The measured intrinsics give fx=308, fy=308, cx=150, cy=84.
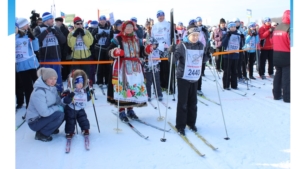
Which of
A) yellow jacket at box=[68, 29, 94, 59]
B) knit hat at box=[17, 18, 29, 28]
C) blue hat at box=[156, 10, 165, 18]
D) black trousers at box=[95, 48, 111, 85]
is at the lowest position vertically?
black trousers at box=[95, 48, 111, 85]

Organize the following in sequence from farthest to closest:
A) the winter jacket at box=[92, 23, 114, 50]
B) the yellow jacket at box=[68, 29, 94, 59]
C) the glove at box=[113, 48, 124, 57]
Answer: the winter jacket at box=[92, 23, 114, 50]
the yellow jacket at box=[68, 29, 94, 59]
the glove at box=[113, 48, 124, 57]

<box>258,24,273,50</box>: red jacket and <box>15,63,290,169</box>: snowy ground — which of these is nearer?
<box>15,63,290,169</box>: snowy ground

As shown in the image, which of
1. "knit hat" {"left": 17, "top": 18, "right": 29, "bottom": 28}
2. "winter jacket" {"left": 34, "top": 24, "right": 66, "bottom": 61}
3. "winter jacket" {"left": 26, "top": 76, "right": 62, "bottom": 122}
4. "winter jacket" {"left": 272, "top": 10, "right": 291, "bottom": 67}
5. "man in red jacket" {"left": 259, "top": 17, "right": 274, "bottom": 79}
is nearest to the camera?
"winter jacket" {"left": 26, "top": 76, "right": 62, "bottom": 122}

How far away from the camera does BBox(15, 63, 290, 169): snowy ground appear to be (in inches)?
160

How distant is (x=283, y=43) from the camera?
7.25 metres

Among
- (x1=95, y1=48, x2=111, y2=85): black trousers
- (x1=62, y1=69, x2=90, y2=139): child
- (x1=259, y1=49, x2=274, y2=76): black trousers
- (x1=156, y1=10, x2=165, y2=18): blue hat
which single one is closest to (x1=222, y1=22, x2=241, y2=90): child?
(x1=156, y1=10, x2=165, y2=18): blue hat

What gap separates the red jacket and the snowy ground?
525 cm

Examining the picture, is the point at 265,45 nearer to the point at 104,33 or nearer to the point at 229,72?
the point at 229,72

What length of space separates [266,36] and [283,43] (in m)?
4.12

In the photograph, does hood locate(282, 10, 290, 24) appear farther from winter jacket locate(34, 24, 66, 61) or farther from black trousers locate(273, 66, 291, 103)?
winter jacket locate(34, 24, 66, 61)

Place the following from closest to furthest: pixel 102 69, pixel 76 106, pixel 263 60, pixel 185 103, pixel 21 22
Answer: pixel 76 106
pixel 185 103
pixel 21 22
pixel 102 69
pixel 263 60

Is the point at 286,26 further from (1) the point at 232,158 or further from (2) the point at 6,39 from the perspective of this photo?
(2) the point at 6,39

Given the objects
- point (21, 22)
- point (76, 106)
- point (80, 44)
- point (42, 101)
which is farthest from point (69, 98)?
point (80, 44)

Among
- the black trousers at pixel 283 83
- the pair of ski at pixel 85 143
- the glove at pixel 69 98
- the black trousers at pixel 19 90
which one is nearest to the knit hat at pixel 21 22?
the black trousers at pixel 19 90
